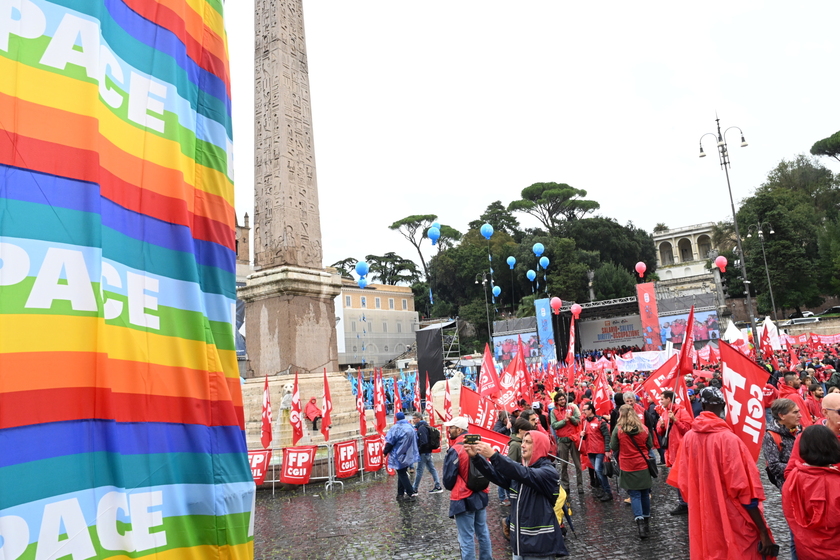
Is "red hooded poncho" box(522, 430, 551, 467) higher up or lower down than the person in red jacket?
higher up

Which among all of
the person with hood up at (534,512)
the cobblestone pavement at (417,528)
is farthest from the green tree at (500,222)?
the person with hood up at (534,512)

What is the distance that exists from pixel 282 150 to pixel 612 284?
132 ft

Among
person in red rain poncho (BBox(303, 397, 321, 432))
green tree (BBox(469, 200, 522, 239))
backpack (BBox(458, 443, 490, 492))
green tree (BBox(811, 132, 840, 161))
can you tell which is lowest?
backpack (BBox(458, 443, 490, 492))

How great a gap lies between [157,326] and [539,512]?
3068mm

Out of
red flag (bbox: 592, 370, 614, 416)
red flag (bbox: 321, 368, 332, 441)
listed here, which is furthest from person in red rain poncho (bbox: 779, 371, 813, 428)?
red flag (bbox: 321, 368, 332, 441)

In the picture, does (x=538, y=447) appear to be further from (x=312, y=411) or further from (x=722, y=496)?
(x=312, y=411)

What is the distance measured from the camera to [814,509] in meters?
3.29

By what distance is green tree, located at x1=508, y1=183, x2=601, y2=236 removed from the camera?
208ft

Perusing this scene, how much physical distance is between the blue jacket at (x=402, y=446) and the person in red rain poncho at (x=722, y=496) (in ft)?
18.3

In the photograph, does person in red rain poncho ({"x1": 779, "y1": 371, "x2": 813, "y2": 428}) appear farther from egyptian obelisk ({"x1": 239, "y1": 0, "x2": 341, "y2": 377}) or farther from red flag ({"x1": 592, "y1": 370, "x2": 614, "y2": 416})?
egyptian obelisk ({"x1": 239, "y1": 0, "x2": 341, "y2": 377})

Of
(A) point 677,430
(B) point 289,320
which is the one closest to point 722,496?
(A) point 677,430

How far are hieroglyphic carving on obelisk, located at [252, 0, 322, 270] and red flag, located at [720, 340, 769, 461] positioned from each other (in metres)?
Answer: 9.24

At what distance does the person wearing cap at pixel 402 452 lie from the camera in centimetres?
923

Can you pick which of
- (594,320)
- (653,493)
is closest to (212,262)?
(653,493)
